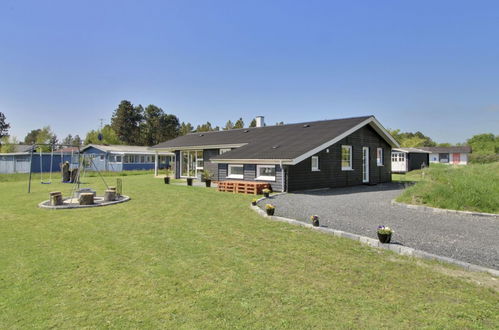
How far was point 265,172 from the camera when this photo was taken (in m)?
14.8

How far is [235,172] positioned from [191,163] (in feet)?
22.2

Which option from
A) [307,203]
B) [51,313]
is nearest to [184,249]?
[51,313]

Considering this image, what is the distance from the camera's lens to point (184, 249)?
538 cm

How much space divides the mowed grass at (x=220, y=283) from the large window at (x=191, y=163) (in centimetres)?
1449

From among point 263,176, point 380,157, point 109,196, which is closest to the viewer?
point 109,196

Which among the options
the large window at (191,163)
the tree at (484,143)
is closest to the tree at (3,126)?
the large window at (191,163)

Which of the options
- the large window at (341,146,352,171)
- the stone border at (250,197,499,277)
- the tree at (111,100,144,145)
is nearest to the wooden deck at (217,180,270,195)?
the large window at (341,146,352,171)

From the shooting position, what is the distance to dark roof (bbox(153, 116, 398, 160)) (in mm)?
14117

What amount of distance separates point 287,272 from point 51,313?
290 centimetres

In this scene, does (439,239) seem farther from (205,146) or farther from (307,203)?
(205,146)

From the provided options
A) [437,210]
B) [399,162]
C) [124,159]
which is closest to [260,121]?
[399,162]

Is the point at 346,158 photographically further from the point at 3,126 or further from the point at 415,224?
the point at 3,126

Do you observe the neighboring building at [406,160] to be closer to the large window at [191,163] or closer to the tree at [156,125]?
the large window at [191,163]

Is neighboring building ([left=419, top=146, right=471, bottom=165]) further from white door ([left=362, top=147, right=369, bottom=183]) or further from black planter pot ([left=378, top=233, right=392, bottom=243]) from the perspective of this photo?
black planter pot ([left=378, top=233, right=392, bottom=243])
